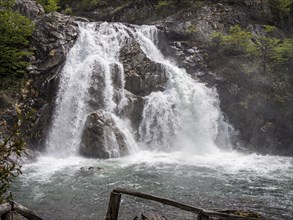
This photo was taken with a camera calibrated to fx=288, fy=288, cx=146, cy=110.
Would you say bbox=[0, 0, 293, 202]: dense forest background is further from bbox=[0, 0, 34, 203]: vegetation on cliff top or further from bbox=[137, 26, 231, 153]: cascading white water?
bbox=[137, 26, 231, 153]: cascading white water

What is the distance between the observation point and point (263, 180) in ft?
43.4

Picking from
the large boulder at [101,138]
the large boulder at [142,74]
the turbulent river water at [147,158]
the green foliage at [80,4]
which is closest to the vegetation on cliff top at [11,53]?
the turbulent river water at [147,158]

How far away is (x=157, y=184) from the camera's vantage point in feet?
40.5

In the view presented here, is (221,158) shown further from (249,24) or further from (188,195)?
(249,24)

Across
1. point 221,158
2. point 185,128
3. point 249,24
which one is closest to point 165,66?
point 185,128

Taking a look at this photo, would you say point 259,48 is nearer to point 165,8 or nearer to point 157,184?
point 165,8

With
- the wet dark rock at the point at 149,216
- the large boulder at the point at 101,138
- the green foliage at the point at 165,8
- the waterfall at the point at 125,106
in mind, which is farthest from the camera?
the green foliage at the point at 165,8

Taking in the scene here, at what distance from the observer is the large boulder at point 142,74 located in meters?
21.0

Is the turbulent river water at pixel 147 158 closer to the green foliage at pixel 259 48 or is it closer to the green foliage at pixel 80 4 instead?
the green foliage at pixel 259 48

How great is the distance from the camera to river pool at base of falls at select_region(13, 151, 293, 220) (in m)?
9.80

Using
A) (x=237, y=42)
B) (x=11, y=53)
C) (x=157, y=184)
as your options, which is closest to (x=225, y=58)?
(x=237, y=42)

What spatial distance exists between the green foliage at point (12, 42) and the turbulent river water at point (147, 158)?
116 inches

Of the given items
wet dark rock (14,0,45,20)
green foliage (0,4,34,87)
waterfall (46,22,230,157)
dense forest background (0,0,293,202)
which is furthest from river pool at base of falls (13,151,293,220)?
wet dark rock (14,0,45,20)

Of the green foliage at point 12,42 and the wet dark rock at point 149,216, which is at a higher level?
the green foliage at point 12,42
